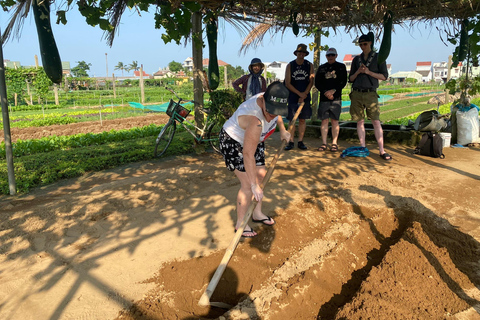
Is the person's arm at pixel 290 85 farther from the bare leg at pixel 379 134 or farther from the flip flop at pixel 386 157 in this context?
the flip flop at pixel 386 157

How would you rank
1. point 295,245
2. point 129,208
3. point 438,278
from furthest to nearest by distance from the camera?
1. point 129,208
2. point 295,245
3. point 438,278

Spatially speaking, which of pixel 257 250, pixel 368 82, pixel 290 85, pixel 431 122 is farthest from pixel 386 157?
pixel 257 250

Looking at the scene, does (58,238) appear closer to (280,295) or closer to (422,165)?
(280,295)

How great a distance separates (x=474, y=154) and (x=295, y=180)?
3.52 meters

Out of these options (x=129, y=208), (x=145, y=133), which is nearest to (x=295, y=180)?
(x=129, y=208)

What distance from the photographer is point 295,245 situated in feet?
10.1

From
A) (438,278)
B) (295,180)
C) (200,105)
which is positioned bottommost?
(438,278)

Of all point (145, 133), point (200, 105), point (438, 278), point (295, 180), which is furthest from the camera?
point (145, 133)

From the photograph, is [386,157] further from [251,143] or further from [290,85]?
A: [251,143]

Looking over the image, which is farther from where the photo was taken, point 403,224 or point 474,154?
point 474,154

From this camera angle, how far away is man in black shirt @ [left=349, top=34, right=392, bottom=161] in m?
5.43

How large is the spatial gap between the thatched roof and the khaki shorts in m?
1.33

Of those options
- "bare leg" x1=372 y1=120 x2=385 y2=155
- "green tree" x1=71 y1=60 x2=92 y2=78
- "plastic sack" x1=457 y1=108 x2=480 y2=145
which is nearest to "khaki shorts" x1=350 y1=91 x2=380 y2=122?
"bare leg" x1=372 y1=120 x2=385 y2=155

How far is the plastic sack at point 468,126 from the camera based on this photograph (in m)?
6.21
